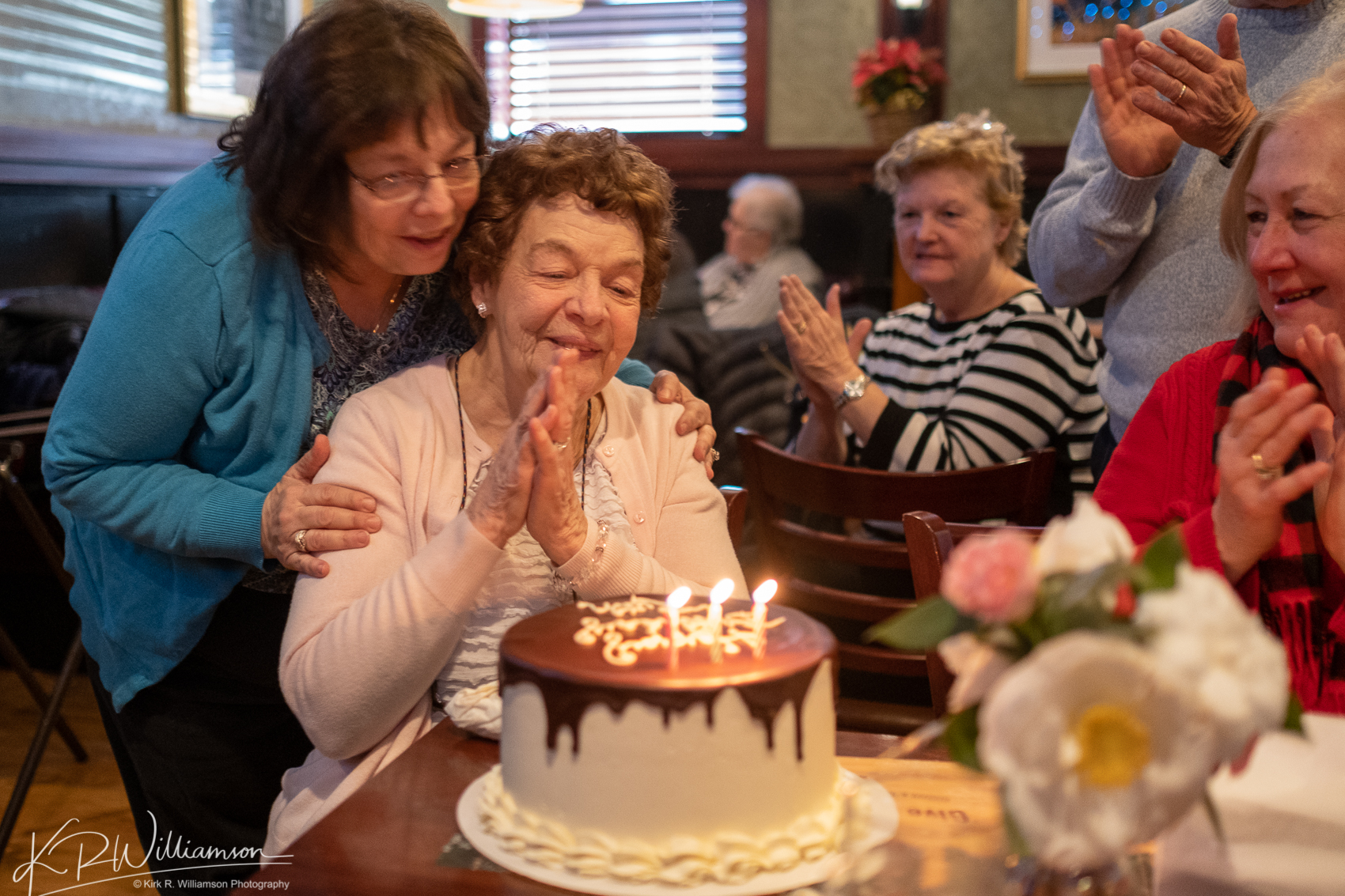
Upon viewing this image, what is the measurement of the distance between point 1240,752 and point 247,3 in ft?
17.2

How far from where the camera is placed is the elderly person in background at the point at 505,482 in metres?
1.19

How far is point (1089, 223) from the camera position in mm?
1956

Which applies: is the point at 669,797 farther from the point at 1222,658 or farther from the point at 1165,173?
the point at 1165,173

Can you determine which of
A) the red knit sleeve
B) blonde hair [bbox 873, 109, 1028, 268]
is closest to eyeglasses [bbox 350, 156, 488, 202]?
the red knit sleeve

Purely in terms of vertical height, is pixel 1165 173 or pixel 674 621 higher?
pixel 1165 173

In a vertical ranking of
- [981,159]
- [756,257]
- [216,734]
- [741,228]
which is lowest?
[216,734]

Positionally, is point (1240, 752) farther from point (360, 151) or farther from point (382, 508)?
point (360, 151)

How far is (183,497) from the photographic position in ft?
4.73

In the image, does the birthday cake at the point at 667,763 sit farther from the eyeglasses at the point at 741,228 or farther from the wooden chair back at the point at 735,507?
the eyeglasses at the point at 741,228

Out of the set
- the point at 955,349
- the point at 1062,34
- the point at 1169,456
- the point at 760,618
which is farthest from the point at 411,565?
the point at 1062,34

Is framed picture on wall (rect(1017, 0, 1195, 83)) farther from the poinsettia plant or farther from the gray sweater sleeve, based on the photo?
the gray sweater sleeve

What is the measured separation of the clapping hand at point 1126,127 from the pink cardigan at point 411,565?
35.5 inches

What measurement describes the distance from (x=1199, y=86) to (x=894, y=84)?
3.50 m

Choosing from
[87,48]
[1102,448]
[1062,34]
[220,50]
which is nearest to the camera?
[1102,448]
